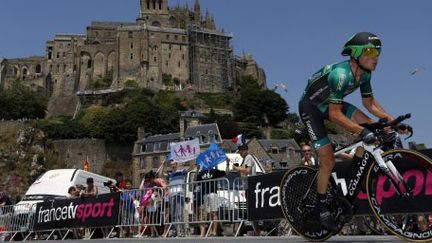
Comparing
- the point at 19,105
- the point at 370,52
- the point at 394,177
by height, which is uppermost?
the point at 19,105

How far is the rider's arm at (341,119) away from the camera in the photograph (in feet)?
18.1

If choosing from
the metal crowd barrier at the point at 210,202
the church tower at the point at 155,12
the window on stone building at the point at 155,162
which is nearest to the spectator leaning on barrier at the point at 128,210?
the metal crowd barrier at the point at 210,202

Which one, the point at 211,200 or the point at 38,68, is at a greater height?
the point at 38,68

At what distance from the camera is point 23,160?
76000mm

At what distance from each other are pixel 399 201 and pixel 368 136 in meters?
0.67

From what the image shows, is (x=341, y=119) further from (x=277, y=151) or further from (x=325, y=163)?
(x=277, y=151)

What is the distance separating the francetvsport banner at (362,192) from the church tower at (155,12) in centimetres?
11315

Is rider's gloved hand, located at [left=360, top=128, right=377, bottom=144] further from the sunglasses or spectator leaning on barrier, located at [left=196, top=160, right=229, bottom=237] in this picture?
spectator leaning on barrier, located at [left=196, top=160, right=229, bottom=237]

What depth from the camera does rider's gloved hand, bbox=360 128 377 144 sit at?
17.9 ft

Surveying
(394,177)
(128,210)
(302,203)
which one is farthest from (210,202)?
(394,177)

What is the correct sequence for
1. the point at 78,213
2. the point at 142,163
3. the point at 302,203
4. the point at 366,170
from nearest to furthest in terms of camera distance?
the point at 366,170, the point at 302,203, the point at 78,213, the point at 142,163

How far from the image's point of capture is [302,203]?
21.0 ft

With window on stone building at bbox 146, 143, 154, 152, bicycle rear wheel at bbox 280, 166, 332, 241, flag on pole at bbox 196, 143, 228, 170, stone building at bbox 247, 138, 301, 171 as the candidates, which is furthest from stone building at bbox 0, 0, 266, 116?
→ bicycle rear wheel at bbox 280, 166, 332, 241

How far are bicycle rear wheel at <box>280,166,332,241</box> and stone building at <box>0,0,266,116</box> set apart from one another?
3886 inches
